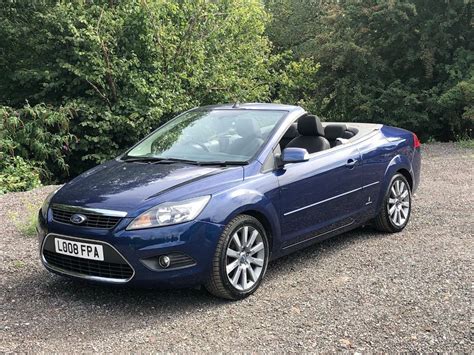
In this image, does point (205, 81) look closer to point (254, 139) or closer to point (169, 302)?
point (254, 139)

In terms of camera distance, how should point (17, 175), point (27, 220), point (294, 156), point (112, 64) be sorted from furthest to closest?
point (112, 64) < point (17, 175) < point (27, 220) < point (294, 156)

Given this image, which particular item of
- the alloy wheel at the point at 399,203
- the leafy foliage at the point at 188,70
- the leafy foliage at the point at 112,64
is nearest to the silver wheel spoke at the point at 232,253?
the alloy wheel at the point at 399,203

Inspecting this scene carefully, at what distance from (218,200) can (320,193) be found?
1.27 meters

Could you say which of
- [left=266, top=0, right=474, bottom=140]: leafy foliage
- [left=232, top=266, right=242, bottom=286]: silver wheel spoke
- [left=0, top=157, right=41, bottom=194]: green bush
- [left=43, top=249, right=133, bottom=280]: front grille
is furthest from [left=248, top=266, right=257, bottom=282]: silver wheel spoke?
[left=266, top=0, right=474, bottom=140]: leafy foliage

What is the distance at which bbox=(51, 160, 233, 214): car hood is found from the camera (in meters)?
4.29

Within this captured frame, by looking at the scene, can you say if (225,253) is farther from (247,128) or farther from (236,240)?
(247,128)

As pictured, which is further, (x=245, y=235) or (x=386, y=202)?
(x=386, y=202)

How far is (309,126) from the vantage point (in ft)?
18.8

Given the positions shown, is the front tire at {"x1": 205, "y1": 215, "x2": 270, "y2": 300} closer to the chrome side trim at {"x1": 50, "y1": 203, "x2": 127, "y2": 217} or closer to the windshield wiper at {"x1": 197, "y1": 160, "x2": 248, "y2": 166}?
the windshield wiper at {"x1": 197, "y1": 160, "x2": 248, "y2": 166}

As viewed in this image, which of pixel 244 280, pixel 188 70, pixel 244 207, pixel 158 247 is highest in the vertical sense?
pixel 188 70

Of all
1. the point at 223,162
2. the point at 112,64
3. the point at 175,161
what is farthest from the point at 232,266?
the point at 112,64

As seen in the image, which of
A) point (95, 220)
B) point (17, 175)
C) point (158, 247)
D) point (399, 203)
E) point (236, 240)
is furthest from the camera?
point (17, 175)

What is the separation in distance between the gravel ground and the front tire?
4.5 inches

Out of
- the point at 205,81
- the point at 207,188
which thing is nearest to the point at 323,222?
the point at 207,188
